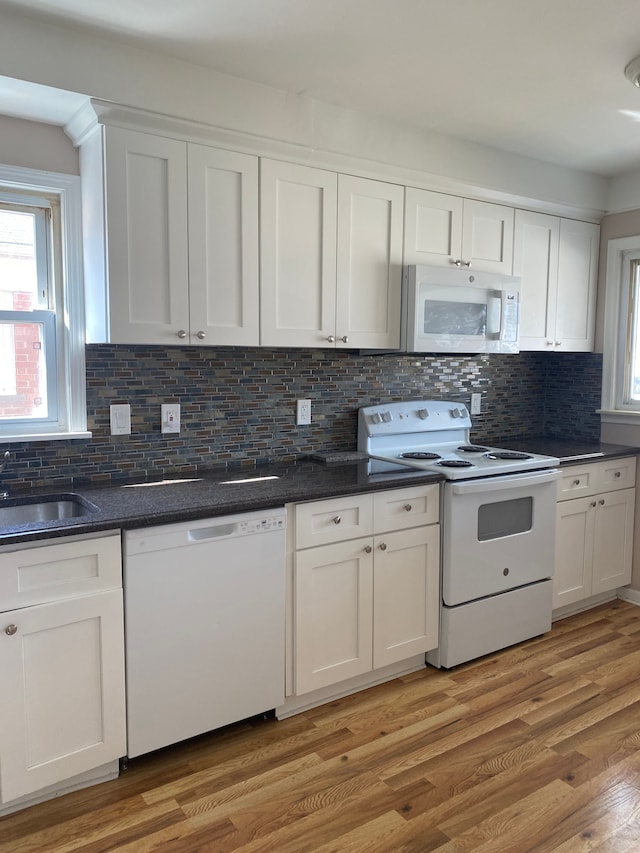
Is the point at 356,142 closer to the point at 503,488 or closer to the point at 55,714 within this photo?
the point at 503,488

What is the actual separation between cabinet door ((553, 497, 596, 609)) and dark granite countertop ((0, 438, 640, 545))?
998 mm

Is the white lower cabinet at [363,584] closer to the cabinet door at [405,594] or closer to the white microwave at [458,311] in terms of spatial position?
the cabinet door at [405,594]

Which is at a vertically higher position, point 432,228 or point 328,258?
point 432,228

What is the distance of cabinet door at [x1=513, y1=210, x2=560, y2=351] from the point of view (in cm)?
337

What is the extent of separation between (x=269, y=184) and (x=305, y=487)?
1177mm

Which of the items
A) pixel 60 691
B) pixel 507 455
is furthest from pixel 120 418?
pixel 507 455

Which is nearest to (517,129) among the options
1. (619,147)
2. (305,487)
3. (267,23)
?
(619,147)

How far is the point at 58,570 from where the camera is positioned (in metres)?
1.85

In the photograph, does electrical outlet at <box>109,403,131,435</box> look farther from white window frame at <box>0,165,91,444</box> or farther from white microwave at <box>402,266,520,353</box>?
white microwave at <box>402,266,520,353</box>

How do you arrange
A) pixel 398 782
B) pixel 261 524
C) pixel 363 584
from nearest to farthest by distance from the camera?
pixel 398 782, pixel 261 524, pixel 363 584

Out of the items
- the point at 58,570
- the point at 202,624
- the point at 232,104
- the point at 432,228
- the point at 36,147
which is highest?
the point at 232,104

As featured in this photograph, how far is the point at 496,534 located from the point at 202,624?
4.66 ft

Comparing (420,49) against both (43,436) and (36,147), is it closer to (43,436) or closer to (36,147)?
(36,147)

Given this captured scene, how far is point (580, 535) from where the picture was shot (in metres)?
3.35
